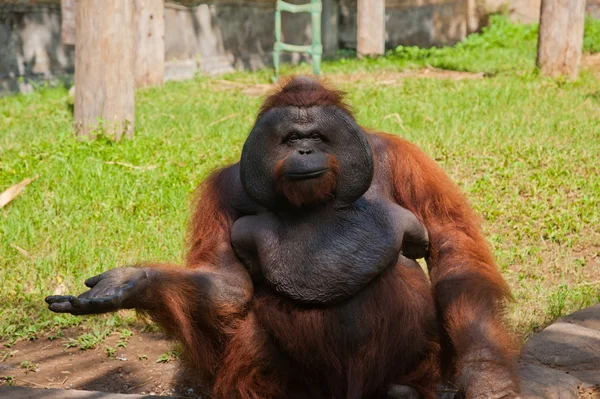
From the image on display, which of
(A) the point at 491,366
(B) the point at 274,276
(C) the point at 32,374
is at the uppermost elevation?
(B) the point at 274,276

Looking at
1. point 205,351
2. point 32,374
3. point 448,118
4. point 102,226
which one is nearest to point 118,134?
point 102,226

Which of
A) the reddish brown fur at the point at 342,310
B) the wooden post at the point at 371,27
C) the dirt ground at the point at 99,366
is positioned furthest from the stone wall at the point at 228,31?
the reddish brown fur at the point at 342,310

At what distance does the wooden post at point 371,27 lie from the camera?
12.1 m

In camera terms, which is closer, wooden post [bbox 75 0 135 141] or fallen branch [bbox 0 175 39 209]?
fallen branch [bbox 0 175 39 209]

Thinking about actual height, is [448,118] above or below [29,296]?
above

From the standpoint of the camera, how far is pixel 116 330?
394 cm

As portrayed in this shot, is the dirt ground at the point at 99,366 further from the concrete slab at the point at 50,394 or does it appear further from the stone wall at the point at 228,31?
the stone wall at the point at 228,31

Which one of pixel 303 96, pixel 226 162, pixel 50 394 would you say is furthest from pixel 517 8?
pixel 50 394

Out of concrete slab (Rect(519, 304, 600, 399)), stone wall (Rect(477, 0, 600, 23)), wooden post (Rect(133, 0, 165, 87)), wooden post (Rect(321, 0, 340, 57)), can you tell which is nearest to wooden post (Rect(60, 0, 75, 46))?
wooden post (Rect(133, 0, 165, 87))

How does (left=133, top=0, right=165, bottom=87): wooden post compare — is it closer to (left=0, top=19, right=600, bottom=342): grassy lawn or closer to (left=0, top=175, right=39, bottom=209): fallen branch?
(left=0, top=19, right=600, bottom=342): grassy lawn

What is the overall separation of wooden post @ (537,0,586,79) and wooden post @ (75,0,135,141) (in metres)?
Result: 4.47

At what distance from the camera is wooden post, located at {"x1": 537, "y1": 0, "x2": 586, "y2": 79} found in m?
8.79

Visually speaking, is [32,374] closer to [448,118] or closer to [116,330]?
[116,330]

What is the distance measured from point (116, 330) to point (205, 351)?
3.99 ft
